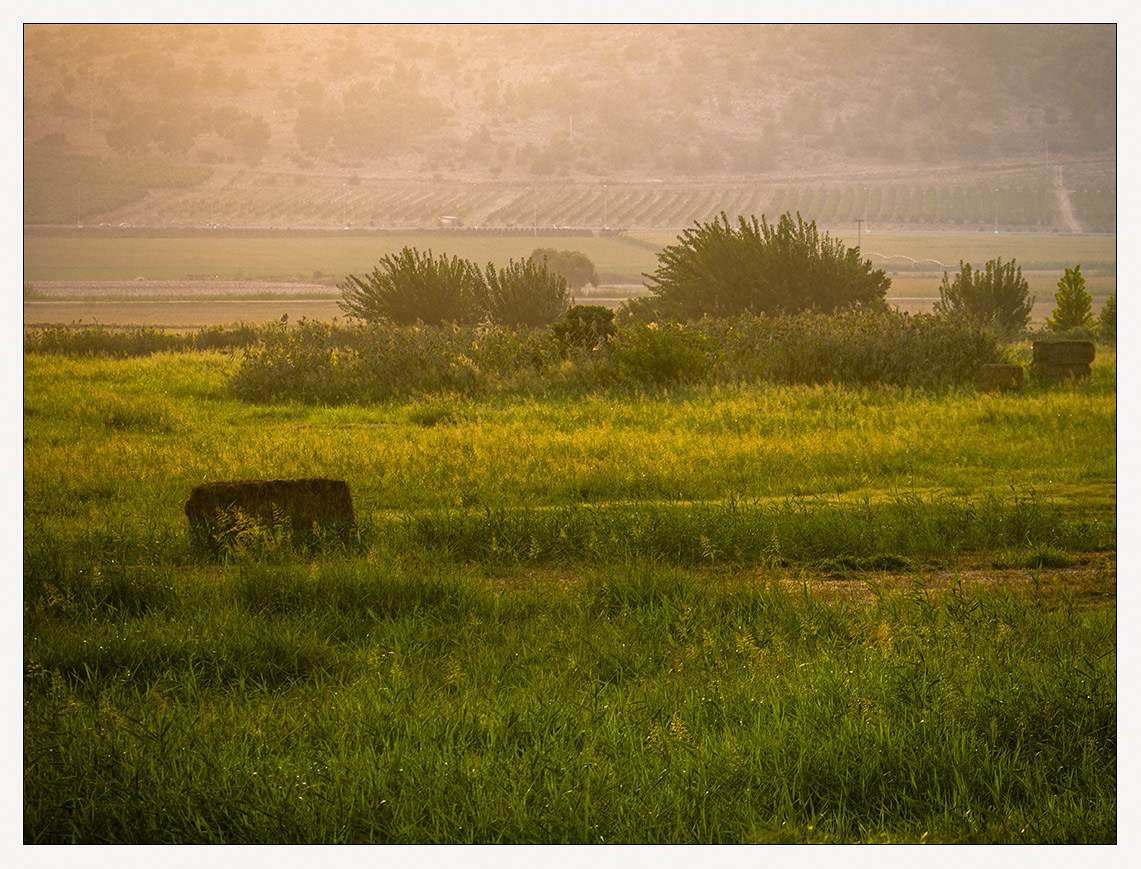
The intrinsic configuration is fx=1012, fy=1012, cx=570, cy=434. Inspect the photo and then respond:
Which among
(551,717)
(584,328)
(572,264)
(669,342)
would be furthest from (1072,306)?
(572,264)

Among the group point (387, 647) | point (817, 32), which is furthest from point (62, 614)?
point (817, 32)

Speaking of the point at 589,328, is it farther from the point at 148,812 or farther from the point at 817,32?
the point at 148,812

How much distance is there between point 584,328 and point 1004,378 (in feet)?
29.2

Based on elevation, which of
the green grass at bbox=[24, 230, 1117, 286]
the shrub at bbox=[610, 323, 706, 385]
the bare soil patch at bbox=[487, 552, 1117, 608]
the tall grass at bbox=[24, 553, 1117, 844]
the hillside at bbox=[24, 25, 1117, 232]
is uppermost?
the green grass at bbox=[24, 230, 1117, 286]

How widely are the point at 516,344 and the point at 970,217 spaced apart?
5390 centimetres

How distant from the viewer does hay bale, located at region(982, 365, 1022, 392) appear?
19.2 m

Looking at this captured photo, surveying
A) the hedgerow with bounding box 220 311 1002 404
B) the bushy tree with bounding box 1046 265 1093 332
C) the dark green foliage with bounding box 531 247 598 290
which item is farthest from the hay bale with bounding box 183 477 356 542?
the dark green foliage with bounding box 531 247 598 290

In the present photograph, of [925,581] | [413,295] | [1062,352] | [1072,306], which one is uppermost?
[413,295]

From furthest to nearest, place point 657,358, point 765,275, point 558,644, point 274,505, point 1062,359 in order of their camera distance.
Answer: point 765,275, point 1062,359, point 657,358, point 274,505, point 558,644

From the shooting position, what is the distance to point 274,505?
7531mm

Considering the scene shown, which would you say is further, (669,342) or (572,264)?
(572,264)

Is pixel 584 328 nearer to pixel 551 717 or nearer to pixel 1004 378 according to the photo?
pixel 1004 378

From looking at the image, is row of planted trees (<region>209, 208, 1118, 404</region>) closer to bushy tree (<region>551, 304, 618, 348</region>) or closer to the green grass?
bushy tree (<region>551, 304, 618, 348</region>)

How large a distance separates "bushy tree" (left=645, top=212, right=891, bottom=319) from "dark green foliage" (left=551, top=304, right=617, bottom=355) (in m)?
10.1
